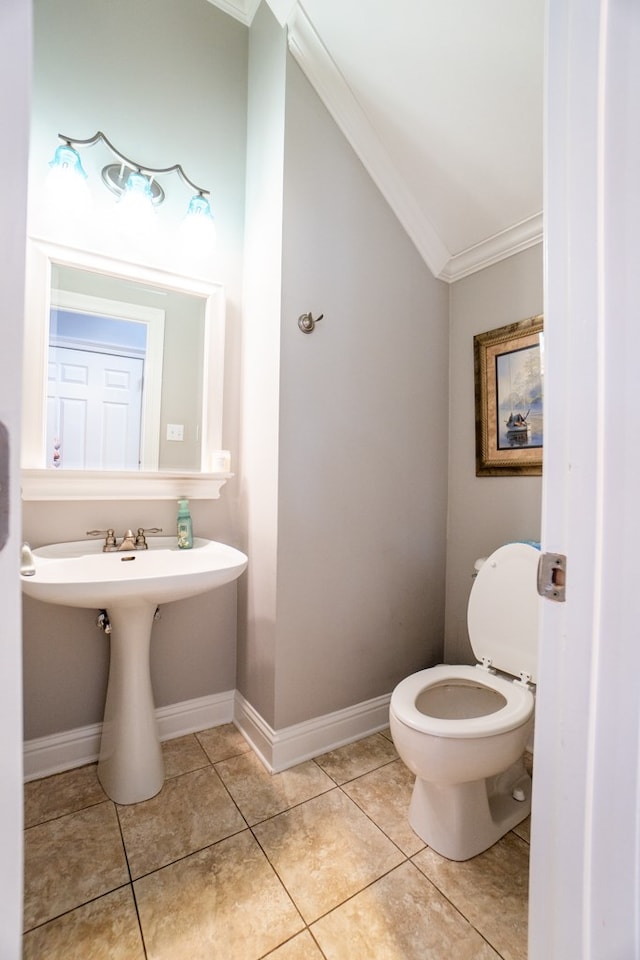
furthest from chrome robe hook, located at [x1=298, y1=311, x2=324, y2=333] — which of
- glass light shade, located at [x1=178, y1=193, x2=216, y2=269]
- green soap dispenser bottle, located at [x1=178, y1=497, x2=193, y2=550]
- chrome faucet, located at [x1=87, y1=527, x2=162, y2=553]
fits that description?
chrome faucet, located at [x1=87, y1=527, x2=162, y2=553]

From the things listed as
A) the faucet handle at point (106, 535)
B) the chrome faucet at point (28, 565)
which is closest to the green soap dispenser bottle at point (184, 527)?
the faucet handle at point (106, 535)

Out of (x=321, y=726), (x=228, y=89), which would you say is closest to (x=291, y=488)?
(x=321, y=726)

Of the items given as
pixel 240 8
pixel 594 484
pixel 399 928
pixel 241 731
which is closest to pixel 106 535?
pixel 241 731

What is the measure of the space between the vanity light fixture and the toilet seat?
6.05 feet

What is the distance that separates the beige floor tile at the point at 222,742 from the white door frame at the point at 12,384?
145 centimetres

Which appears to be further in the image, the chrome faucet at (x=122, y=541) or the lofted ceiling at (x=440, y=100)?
the chrome faucet at (x=122, y=541)

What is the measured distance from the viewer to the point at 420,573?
6.43 ft

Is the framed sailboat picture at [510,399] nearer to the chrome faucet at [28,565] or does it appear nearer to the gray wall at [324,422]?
the gray wall at [324,422]

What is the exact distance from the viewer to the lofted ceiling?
1354 millimetres

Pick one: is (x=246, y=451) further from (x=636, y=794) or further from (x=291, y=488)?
(x=636, y=794)

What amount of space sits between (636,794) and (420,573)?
1.50 meters

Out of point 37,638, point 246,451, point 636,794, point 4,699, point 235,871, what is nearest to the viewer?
point 4,699

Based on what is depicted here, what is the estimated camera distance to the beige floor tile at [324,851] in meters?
1.10

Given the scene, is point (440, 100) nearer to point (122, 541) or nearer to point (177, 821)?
point (122, 541)
